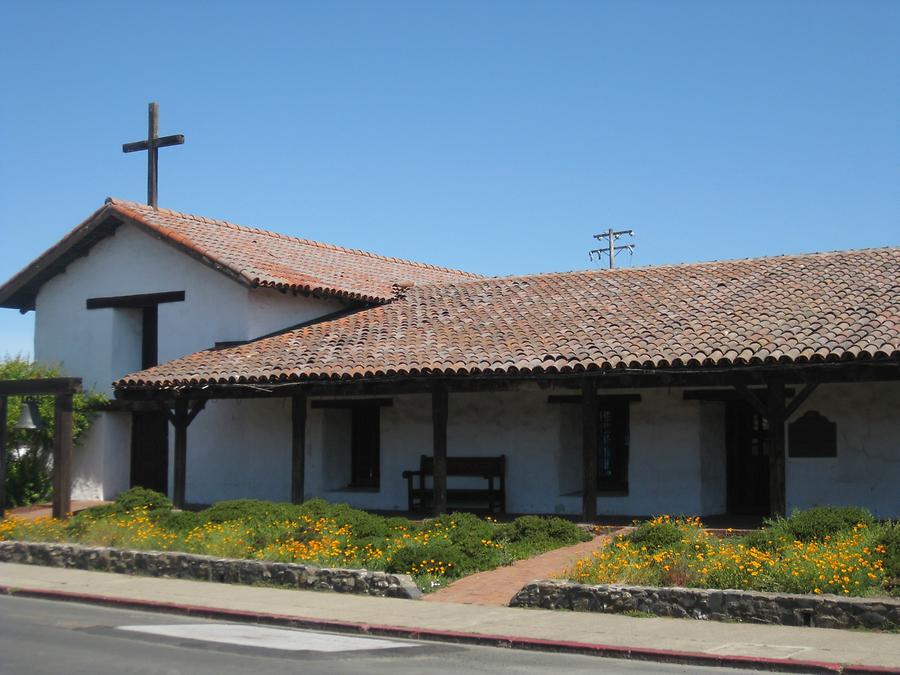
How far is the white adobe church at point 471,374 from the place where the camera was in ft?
57.7

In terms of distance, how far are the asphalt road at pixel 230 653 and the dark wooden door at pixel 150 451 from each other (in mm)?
12862

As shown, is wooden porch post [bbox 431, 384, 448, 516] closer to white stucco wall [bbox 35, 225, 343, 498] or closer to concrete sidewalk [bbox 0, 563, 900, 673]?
concrete sidewalk [bbox 0, 563, 900, 673]

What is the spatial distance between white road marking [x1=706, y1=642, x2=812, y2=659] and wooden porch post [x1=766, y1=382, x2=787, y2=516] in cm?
696

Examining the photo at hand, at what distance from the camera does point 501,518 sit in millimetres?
19734

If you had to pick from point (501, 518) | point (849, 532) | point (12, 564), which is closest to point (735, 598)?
point (849, 532)

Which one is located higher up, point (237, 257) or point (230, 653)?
point (237, 257)

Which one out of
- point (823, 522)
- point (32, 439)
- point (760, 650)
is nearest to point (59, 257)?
point (32, 439)

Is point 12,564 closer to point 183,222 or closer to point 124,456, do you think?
point 124,456

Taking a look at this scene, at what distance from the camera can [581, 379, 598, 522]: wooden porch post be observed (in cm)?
1758

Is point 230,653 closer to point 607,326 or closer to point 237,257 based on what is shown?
point 607,326

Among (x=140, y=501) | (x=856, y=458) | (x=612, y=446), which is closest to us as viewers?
(x=856, y=458)

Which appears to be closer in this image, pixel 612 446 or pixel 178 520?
pixel 178 520

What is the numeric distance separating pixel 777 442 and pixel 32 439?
15509 mm

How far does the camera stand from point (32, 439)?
78.3 feet
